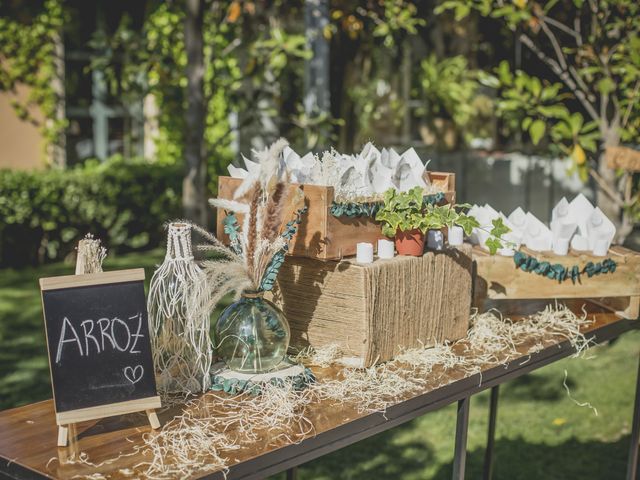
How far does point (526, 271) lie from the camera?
106 inches

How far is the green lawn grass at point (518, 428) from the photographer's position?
147 inches

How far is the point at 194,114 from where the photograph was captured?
5230 millimetres

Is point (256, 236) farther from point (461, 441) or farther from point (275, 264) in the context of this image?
point (461, 441)

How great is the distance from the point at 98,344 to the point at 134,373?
0.33ft

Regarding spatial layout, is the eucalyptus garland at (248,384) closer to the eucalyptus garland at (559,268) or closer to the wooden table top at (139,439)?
the wooden table top at (139,439)

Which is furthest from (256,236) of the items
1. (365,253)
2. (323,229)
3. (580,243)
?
(580,243)

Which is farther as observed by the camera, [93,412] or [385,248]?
[385,248]

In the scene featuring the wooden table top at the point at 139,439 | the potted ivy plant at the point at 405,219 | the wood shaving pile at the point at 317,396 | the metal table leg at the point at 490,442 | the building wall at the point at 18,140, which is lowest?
the metal table leg at the point at 490,442

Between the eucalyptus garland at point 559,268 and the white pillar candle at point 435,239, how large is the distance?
43cm

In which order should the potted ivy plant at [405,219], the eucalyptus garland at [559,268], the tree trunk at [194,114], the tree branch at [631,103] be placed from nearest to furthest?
1. the potted ivy plant at [405,219]
2. the eucalyptus garland at [559,268]
3. the tree branch at [631,103]
4. the tree trunk at [194,114]

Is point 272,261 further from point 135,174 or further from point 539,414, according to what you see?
point 135,174

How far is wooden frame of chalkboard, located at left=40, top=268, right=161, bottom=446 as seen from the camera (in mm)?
1662

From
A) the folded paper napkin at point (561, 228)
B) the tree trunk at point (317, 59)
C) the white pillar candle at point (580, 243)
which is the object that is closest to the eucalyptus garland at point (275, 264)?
the folded paper napkin at point (561, 228)

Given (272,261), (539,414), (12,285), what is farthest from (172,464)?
(12,285)
